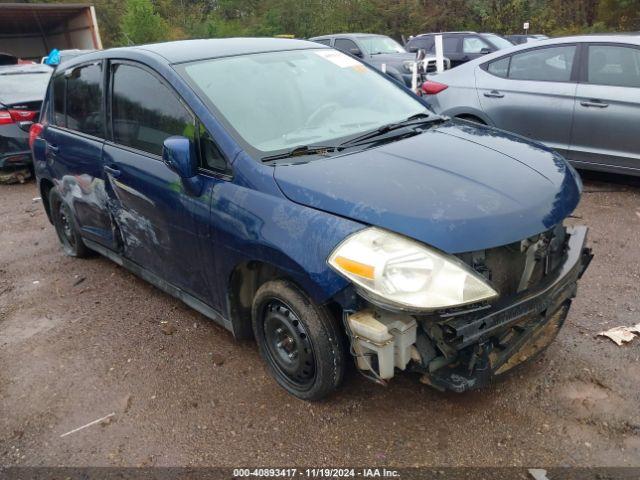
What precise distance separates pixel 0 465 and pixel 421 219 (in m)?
2.32

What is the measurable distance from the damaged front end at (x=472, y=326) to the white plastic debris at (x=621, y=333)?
88cm

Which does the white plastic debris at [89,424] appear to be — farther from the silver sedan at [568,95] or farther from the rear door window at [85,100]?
the silver sedan at [568,95]

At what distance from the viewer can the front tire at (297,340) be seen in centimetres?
249

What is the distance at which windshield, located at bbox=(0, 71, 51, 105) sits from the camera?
766cm

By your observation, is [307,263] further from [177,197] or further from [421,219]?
[177,197]

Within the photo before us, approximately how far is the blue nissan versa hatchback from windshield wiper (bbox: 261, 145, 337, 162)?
0.03ft

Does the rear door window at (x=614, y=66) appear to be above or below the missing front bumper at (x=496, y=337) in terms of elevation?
above

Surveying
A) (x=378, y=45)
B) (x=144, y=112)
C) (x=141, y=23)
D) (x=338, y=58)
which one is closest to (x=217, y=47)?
(x=144, y=112)

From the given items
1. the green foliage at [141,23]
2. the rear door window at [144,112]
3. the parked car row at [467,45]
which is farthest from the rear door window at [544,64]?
the green foliage at [141,23]

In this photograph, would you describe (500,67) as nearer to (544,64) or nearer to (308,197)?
(544,64)

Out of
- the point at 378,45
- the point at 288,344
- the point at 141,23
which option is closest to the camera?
the point at 288,344

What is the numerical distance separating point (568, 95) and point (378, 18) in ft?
101

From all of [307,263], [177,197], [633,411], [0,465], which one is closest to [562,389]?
[633,411]

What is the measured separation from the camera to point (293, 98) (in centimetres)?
311
